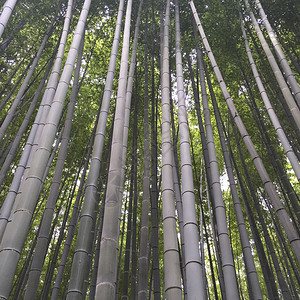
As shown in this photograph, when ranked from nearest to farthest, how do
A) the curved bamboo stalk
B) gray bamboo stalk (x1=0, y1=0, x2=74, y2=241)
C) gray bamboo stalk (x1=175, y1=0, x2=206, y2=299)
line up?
1. gray bamboo stalk (x1=175, y1=0, x2=206, y2=299)
2. the curved bamboo stalk
3. gray bamboo stalk (x1=0, y1=0, x2=74, y2=241)

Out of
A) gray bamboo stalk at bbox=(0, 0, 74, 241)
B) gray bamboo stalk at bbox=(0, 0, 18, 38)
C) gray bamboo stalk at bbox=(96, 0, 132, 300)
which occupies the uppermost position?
gray bamboo stalk at bbox=(0, 0, 18, 38)

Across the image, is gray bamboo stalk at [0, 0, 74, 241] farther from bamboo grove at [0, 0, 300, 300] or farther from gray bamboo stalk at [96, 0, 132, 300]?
gray bamboo stalk at [96, 0, 132, 300]

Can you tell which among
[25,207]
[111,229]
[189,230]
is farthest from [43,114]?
[189,230]

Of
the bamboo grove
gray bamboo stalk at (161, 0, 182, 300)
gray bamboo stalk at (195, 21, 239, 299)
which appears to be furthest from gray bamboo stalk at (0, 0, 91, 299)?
gray bamboo stalk at (195, 21, 239, 299)

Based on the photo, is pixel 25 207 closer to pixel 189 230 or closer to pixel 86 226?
pixel 86 226

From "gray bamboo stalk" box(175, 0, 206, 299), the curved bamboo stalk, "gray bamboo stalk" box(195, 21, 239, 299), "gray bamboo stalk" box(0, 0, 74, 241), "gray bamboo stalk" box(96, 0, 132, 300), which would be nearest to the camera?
"gray bamboo stalk" box(96, 0, 132, 300)

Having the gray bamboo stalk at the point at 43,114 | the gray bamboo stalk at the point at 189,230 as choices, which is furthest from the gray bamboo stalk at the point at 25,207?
the gray bamboo stalk at the point at 189,230

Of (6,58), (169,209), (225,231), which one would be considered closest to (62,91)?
(169,209)

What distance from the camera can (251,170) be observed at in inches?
225

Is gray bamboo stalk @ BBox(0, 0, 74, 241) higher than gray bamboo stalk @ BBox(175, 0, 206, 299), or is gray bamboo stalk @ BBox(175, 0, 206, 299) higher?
gray bamboo stalk @ BBox(0, 0, 74, 241)

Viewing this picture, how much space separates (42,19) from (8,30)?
32.9 inches

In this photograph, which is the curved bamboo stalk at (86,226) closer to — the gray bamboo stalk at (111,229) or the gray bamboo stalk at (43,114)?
the gray bamboo stalk at (111,229)

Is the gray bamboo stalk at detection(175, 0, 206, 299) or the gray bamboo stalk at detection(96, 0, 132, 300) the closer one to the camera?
the gray bamboo stalk at detection(96, 0, 132, 300)

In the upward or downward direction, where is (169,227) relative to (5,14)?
downward
